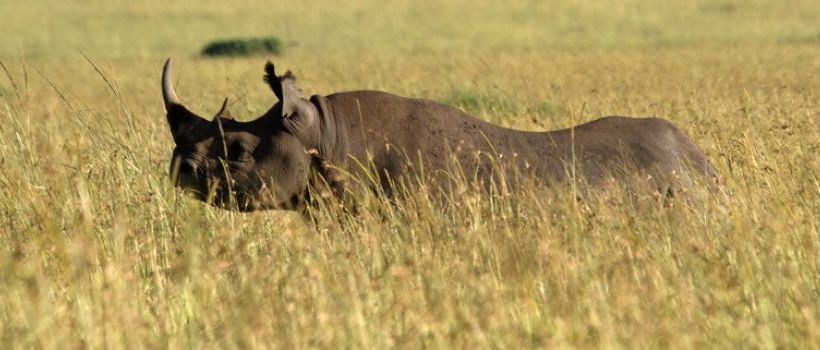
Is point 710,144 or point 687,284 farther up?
point 687,284

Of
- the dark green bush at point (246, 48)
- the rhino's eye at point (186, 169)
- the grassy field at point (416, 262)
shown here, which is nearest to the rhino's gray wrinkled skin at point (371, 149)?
the rhino's eye at point (186, 169)

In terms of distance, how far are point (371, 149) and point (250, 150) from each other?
0.60 m

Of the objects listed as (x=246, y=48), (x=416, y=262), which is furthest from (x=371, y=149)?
(x=246, y=48)

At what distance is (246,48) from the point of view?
43562mm

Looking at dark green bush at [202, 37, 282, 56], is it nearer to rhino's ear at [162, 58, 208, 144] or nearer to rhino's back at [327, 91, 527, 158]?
rhino's back at [327, 91, 527, 158]

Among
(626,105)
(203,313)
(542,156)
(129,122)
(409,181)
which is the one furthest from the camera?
(626,105)

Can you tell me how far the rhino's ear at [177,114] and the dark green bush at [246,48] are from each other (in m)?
36.1

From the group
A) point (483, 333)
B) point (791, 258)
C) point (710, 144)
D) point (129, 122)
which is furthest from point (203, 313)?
point (710, 144)

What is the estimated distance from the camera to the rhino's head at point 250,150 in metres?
6.72

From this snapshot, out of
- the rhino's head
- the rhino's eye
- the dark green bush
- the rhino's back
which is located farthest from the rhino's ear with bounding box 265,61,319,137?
the dark green bush

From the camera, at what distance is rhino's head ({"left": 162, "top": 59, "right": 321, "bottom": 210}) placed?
6722 millimetres

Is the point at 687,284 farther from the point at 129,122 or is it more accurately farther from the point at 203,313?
the point at 129,122

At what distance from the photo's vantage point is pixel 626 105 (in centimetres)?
1374

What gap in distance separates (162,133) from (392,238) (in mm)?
4665
